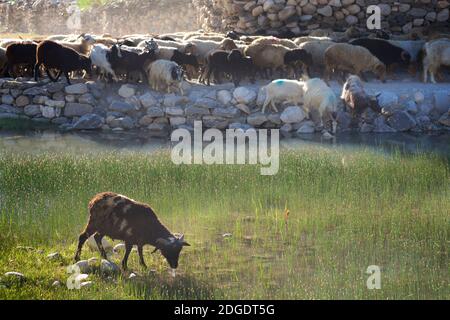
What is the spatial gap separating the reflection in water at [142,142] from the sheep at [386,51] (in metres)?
3.04

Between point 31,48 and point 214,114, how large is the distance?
475cm

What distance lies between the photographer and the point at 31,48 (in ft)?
64.7

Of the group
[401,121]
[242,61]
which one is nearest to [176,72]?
[242,61]

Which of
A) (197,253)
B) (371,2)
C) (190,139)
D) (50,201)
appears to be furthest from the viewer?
(371,2)

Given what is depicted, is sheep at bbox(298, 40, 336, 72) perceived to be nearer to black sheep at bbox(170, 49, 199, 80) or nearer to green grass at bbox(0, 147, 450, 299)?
black sheep at bbox(170, 49, 199, 80)

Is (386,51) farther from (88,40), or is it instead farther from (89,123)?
(88,40)

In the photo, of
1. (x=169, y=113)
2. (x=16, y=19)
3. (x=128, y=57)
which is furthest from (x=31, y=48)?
(x=16, y=19)

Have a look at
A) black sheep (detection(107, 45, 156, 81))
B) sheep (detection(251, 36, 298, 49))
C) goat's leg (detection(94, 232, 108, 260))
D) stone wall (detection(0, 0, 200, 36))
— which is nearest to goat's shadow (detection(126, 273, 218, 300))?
goat's leg (detection(94, 232, 108, 260))

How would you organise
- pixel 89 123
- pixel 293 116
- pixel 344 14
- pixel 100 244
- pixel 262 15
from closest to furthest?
pixel 100 244 → pixel 293 116 → pixel 89 123 → pixel 344 14 → pixel 262 15

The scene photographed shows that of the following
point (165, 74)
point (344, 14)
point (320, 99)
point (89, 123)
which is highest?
point (344, 14)

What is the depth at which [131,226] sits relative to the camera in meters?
8.40

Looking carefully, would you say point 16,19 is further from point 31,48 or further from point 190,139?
point 190,139

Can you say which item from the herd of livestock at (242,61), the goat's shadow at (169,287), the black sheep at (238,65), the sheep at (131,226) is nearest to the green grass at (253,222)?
the goat's shadow at (169,287)

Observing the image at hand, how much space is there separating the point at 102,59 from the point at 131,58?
0.66m
